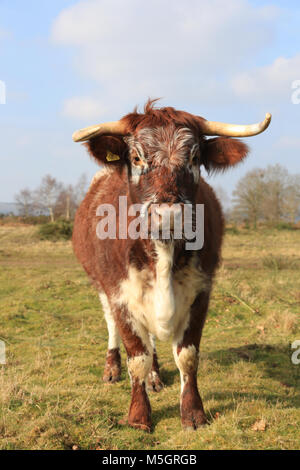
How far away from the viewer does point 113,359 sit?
5926 millimetres

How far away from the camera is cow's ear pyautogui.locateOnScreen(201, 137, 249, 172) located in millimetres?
4465

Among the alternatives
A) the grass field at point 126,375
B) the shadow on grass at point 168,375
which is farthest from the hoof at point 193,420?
the shadow on grass at point 168,375

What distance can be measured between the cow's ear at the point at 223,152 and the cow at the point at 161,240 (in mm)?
10

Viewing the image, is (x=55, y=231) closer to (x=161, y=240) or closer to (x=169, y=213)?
(x=161, y=240)

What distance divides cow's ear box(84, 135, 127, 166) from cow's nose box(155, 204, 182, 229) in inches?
39.2

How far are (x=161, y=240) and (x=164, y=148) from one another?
2.64ft

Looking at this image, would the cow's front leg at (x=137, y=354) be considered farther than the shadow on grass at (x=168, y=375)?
No

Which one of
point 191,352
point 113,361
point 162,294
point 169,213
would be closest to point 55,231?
point 113,361

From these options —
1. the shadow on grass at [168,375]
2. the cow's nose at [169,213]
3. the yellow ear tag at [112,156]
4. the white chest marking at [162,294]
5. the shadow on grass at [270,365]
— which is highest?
the yellow ear tag at [112,156]

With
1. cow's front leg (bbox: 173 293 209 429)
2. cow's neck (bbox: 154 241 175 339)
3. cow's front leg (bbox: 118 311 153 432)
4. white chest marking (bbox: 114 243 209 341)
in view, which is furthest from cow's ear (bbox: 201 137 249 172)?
cow's front leg (bbox: 118 311 153 432)

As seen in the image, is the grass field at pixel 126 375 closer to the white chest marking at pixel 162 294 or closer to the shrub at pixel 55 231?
the white chest marking at pixel 162 294

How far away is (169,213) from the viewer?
136 inches

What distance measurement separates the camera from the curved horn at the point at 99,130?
3979 mm

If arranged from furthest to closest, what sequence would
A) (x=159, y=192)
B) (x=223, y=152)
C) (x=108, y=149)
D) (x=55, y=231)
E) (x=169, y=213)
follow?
1. (x=55, y=231)
2. (x=223, y=152)
3. (x=108, y=149)
4. (x=159, y=192)
5. (x=169, y=213)
